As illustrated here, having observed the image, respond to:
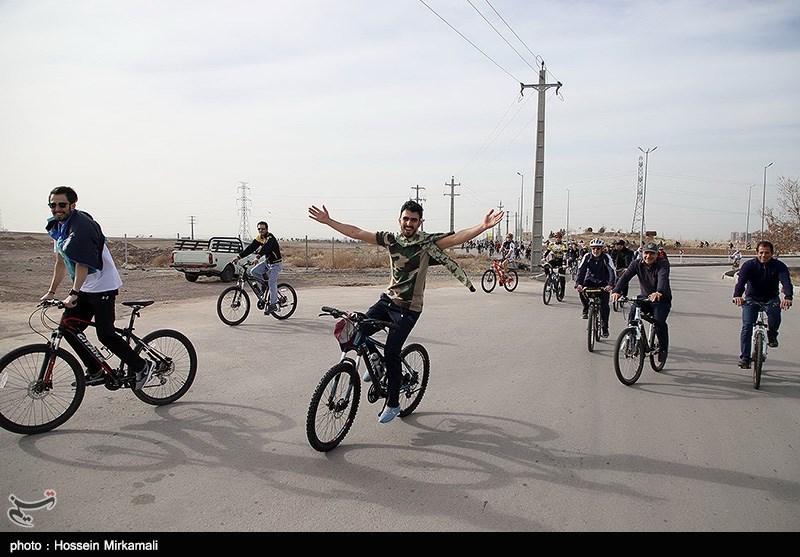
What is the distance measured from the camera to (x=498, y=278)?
1898cm

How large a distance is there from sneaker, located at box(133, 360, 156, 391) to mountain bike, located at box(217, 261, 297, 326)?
199 inches

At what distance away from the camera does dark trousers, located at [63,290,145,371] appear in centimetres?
496

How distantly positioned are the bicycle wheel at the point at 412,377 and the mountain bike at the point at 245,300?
19.5 ft

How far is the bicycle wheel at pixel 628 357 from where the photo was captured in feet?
22.3

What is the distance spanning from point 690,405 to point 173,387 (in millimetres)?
5658

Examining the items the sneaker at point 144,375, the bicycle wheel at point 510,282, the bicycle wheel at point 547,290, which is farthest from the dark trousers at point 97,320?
the bicycle wheel at point 510,282

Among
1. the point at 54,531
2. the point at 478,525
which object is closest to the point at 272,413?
the point at 54,531

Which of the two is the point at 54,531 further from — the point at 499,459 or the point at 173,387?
the point at 499,459

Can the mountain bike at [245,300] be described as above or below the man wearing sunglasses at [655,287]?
below

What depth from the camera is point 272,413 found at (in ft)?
17.8

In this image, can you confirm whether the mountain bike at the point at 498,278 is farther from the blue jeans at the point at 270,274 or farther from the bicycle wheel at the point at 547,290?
the blue jeans at the point at 270,274

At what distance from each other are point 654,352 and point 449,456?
4.29m

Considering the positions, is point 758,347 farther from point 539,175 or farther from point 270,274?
point 539,175

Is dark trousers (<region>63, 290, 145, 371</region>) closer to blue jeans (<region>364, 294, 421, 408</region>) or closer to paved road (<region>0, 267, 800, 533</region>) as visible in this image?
paved road (<region>0, 267, 800, 533</region>)
